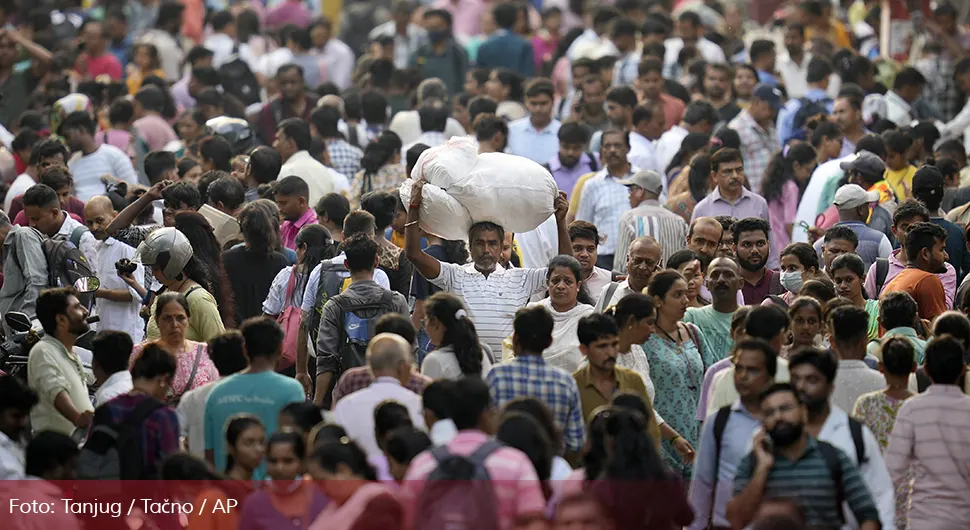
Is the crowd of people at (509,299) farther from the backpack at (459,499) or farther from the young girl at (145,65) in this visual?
the young girl at (145,65)

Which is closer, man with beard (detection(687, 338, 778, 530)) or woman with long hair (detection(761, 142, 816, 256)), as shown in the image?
man with beard (detection(687, 338, 778, 530))

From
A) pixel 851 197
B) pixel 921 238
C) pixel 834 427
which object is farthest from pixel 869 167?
pixel 834 427

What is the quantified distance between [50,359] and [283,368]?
6.80ft

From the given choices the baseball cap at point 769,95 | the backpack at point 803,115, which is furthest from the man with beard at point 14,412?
the backpack at point 803,115

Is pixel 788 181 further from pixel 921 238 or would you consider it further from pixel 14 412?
pixel 14 412

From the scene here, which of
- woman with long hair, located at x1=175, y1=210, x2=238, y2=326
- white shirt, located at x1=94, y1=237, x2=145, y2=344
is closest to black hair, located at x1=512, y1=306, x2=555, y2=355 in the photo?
woman with long hair, located at x1=175, y1=210, x2=238, y2=326

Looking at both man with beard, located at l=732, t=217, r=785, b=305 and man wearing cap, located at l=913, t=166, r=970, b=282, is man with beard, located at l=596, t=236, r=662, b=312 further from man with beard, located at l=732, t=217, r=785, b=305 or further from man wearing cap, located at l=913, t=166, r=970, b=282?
man wearing cap, located at l=913, t=166, r=970, b=282

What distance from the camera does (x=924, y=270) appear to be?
1019 cm

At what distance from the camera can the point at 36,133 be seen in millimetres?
14273

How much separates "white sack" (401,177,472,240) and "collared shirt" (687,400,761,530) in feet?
8.78

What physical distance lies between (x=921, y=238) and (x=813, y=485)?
3.70 metres

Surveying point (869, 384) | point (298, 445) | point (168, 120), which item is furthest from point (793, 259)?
point (168, 120)

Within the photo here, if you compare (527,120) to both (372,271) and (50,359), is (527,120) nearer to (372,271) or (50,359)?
(372,271)

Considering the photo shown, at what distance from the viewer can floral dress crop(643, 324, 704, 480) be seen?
884 cm
